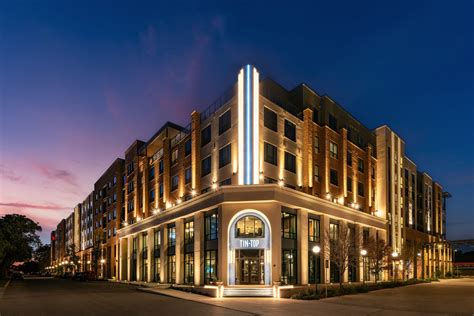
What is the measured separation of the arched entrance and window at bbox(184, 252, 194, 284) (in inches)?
360

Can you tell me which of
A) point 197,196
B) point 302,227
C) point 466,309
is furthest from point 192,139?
point 466,309

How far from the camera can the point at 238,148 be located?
41.1 m

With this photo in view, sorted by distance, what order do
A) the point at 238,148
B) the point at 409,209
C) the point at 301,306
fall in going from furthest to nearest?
1. the point at 409,209
2. the point at 238,148
3. the point at 301,306

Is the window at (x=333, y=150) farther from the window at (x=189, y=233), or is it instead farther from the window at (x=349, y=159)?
the window at (x=189, y=233)

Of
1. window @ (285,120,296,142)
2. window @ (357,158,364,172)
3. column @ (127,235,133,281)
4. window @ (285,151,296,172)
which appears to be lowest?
column @ (127,235,133,281)

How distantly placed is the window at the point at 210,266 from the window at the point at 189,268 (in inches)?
159

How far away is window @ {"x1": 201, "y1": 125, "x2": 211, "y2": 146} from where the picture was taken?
4806 cm

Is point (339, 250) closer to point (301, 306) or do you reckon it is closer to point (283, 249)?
point (283, 249)

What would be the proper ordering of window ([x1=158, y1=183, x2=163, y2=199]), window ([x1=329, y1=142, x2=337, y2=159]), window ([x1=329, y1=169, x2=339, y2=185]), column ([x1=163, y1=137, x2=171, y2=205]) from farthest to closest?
1. window ([x1=158, y1=183, x2=163, y2=199])
2. column ([x1=163, y1=137, x2=171, y2=205])
3. window ([x1=329, y1=142, x2=337, y2=159])
4. window ([x1=329, y1=169, x2=339, y2=185])

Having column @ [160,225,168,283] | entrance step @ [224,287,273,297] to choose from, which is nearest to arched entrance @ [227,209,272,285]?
entrance step @ [224,287,273,297]

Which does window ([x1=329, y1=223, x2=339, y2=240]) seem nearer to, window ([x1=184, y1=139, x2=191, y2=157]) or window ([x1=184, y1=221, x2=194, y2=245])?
window ([x1=184, y1=221, x2=194, y2=245])

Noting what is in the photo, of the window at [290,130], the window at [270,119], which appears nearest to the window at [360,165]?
the window at [290,130]

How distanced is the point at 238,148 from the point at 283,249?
33.4ft

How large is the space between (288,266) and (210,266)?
24.4 ft
